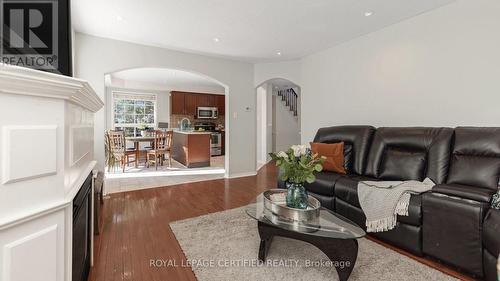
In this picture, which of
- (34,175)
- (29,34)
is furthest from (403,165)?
(29,34)

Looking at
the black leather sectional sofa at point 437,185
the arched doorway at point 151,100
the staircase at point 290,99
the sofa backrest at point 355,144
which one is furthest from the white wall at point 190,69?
the staircase at point 290,99

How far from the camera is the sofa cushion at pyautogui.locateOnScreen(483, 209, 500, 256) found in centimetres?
153

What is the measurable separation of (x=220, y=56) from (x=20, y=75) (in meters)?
4.35

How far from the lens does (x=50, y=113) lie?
836mm

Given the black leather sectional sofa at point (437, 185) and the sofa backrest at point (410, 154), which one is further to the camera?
the sofa backrest at point (410, 154)

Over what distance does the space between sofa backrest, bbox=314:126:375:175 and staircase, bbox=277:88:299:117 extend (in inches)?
188

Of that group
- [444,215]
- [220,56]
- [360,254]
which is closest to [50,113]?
[360,254]

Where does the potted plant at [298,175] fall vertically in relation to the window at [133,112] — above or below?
below

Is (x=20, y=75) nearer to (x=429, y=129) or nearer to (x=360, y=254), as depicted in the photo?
(x=360, y=254)

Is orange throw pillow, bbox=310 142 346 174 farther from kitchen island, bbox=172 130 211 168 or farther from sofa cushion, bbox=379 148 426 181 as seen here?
kitchen island, bbox=172 130 211 168

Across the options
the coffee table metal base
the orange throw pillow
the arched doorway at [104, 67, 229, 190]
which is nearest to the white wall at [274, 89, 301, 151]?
the arched doorway at [104, 67, 229, 190]

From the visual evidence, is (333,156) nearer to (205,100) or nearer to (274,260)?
(274,260)

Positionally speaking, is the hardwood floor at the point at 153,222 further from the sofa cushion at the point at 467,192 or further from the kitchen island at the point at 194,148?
the kitchen island at the point at 194,148

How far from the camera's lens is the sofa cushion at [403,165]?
250 cm
